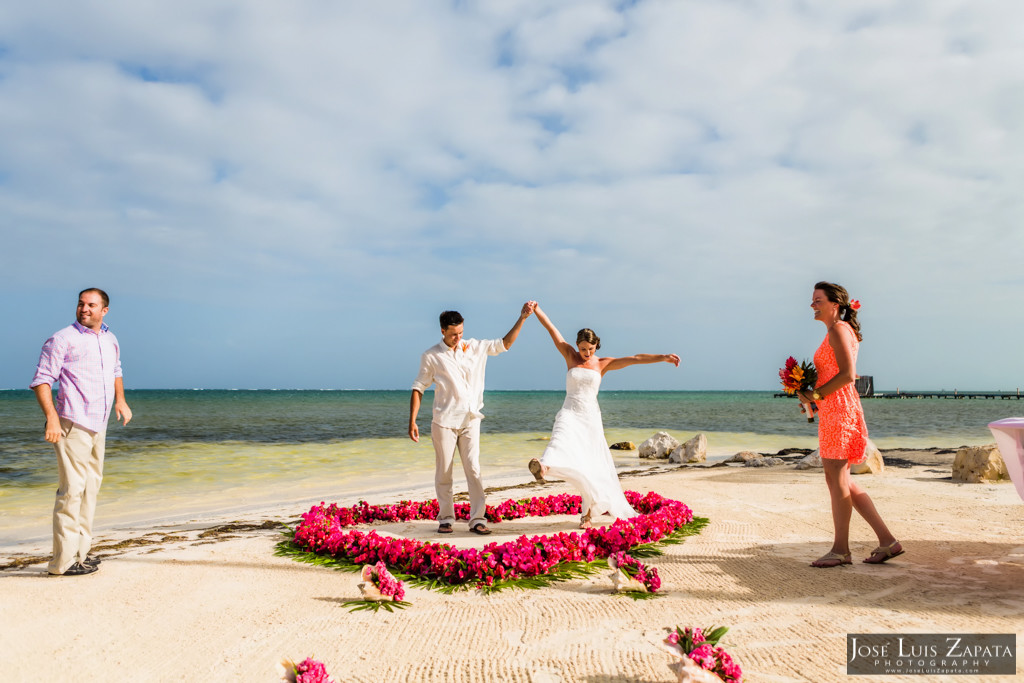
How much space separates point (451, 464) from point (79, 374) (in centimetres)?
403

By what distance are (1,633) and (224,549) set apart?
2.62 metres

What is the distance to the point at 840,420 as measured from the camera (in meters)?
5.86

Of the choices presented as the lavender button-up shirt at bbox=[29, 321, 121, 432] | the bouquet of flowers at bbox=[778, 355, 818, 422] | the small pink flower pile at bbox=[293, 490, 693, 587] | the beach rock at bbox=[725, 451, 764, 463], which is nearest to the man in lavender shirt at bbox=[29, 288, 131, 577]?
the lavender button-up shirt at bbox=[29, 321, 121, 432]

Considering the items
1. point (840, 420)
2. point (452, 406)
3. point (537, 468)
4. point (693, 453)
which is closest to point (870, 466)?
point (693, 453)

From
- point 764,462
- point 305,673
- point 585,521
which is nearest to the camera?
point 305,673

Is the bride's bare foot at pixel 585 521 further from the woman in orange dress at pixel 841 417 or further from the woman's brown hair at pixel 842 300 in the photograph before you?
the woman's brown hair at pixel 842 300

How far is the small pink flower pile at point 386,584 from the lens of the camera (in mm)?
5270

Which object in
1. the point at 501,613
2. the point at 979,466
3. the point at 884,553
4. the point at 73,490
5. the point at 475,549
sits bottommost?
the point at 501,613

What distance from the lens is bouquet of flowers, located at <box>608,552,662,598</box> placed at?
5355 mm

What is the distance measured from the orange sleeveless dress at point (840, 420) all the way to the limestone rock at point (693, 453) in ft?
40.4

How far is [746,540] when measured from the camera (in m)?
7.25

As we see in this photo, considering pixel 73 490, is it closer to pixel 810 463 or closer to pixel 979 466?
pixel 810 463

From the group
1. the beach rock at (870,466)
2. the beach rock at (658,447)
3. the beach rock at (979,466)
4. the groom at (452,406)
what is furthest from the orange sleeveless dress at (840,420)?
the beach rock at (658,447)

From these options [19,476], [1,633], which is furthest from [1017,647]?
[19,476]
